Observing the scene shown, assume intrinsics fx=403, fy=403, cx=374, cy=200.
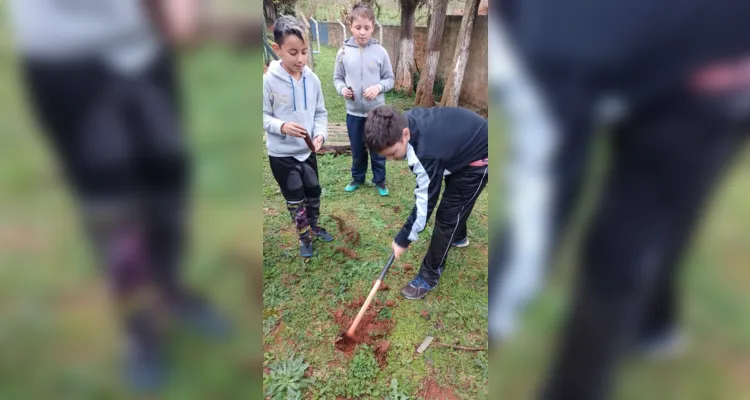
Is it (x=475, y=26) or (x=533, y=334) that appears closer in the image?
(x=533, y=334)

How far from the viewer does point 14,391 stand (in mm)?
612

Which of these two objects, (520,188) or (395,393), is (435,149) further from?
(520,188)

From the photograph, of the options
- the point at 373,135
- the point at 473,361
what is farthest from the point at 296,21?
the point at 473,361

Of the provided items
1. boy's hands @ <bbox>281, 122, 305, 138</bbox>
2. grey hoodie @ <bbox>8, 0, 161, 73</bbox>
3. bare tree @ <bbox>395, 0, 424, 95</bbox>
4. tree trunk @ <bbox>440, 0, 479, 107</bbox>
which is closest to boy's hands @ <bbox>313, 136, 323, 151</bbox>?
boy's hands @ <bbox>281, 122, 305, 138</bbox>

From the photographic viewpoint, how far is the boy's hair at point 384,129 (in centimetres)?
241

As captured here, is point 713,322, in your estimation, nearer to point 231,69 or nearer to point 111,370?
point 231,69

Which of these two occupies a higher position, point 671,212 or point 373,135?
point 671,212

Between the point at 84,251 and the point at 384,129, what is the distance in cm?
196

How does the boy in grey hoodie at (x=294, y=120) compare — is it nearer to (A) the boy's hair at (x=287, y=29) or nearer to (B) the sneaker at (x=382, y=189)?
(A) the boy's hair at (x=287, y=29)

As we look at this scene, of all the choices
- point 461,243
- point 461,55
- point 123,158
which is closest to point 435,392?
point 461,243

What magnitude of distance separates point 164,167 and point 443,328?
2442 millimetres

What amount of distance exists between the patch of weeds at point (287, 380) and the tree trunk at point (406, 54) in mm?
7152

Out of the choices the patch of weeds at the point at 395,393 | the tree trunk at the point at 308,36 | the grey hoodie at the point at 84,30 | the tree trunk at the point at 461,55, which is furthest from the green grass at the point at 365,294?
the tree trunk at the point at 461,55

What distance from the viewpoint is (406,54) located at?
8539 mm
